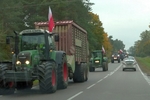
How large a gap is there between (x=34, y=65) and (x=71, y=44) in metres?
5.34

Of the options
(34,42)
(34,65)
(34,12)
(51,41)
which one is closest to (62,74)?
(51,41)

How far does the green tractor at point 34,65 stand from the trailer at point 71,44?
8.07 feet

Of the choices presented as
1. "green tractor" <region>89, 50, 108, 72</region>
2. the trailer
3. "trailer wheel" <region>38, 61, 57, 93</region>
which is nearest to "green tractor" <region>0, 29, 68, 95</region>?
"trailer wheel" <region>38, 61, 57, 93</region>

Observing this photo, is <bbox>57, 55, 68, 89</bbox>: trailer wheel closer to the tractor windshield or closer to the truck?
the truck

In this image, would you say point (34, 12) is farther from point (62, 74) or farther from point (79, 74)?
point (62, 74)

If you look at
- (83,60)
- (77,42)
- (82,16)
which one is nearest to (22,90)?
(77,42)

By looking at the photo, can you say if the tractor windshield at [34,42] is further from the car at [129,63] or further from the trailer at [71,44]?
the car at [129,63]

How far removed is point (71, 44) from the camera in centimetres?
2194

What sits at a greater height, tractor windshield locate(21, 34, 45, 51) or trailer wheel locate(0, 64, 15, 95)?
tractor windshield locate(21, 34, 45, 51)

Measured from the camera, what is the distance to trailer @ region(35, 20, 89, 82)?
2194 centimetres

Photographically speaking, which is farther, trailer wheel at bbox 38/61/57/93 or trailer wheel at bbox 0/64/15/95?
trailer wheel at bbox 0/64/15/95

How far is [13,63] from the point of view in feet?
55.7

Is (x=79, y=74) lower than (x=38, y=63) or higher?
lower

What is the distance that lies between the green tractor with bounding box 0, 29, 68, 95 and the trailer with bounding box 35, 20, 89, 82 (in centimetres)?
246
